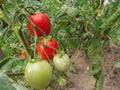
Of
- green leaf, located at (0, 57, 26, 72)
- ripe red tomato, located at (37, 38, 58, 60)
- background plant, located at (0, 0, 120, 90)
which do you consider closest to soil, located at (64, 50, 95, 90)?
background plant, located at (0, 0, 120, 90)

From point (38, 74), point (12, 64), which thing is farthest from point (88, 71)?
point (38, 74)

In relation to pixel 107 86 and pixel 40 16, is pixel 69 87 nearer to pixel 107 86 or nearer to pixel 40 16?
pixel 107 86

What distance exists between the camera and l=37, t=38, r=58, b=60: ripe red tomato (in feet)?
3.75

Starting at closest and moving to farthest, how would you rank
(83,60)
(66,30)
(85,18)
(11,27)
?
(11,27) → (85,18) → (66,30) → (83,60)

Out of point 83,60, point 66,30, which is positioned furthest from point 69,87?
point 66,30

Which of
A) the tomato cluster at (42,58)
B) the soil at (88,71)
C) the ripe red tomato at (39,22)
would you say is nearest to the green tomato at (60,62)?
the tomato cluster at (42,58)

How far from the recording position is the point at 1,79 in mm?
672

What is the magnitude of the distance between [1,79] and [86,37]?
100 cm

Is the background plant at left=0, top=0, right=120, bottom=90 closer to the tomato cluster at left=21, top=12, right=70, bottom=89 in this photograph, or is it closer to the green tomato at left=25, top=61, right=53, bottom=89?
the tomato cluster at left=21, top=12, right=70, bottom=89

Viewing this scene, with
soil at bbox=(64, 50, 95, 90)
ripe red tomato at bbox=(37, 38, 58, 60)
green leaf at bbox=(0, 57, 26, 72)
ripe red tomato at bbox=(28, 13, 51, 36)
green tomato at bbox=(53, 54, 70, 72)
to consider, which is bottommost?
soil at bbox=(64, 50, 95, 90)

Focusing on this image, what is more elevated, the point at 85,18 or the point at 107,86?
the point at 85,18

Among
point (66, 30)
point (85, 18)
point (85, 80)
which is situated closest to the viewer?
point (85, 18)

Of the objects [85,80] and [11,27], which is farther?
[85,80]

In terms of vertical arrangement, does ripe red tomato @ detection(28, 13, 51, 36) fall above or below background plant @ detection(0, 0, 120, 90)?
above
